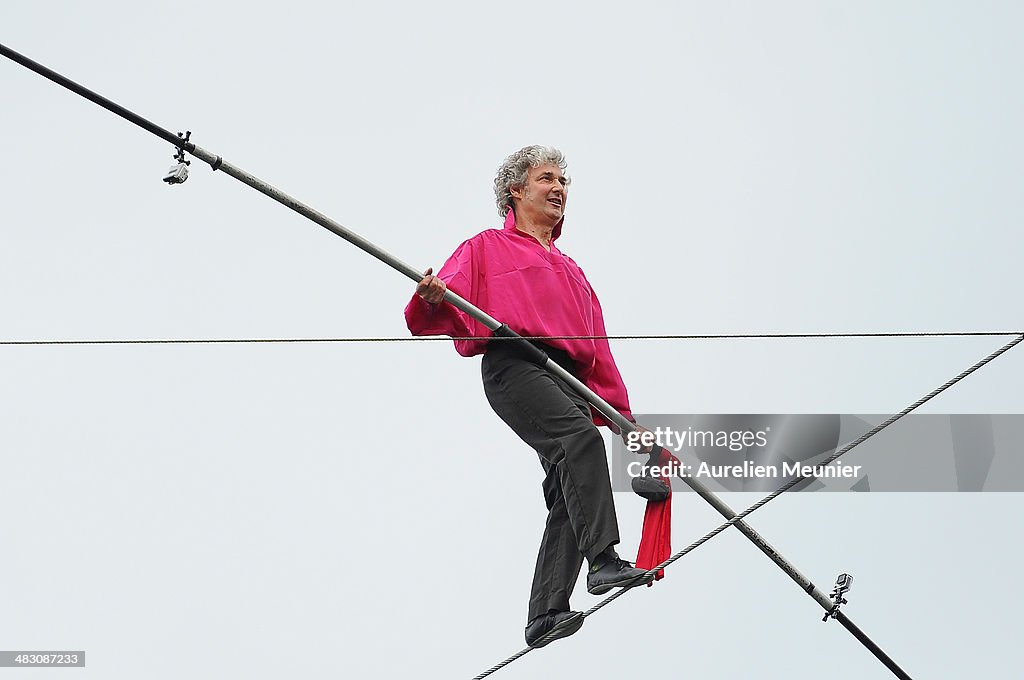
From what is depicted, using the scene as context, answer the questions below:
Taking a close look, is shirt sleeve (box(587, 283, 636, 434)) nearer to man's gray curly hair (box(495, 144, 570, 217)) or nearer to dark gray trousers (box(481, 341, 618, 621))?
dark gray trousers (box(481, 341, 618, 621))

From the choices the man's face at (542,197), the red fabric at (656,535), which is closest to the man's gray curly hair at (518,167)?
the man's face at (542,197)

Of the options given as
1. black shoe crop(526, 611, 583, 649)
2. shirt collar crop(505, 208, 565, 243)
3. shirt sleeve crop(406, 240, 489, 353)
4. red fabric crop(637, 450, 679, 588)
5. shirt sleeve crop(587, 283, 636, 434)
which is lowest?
black shoe crop(526, 611, 583, 649)

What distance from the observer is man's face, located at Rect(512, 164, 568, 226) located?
20.5ft

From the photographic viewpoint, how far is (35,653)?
618 cm

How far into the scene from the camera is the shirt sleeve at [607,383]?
6.09 metres

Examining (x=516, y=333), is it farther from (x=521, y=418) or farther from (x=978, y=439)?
(x=978, y=439)

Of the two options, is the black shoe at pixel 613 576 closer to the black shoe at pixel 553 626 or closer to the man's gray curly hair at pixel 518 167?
the black shoe at pixel 553 626

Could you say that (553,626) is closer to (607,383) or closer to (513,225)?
(607,383)

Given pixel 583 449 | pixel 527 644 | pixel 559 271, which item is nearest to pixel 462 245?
pixel 559 271

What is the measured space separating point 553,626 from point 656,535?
1.45 feet

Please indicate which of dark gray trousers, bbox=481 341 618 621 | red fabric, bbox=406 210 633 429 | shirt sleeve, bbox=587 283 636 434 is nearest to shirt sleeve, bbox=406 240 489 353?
red fabric, bbox=406 210 633 429

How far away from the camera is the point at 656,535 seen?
5.84 m

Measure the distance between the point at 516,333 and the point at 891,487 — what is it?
1.60m

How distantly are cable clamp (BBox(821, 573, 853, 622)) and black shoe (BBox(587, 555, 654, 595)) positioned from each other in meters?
0.95
